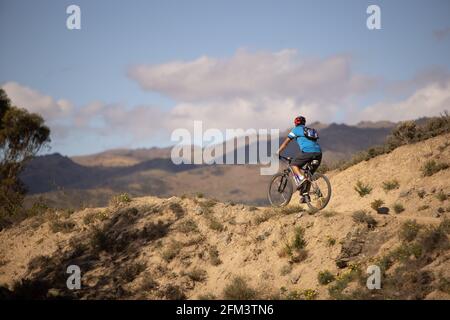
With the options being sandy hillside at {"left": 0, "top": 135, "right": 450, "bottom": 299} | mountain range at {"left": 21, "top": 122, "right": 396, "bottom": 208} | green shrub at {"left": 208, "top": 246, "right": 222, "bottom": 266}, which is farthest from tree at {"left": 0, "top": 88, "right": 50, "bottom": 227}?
mountain range at {"left": 21, "top": 122, "right": 396, "bottom": 208}

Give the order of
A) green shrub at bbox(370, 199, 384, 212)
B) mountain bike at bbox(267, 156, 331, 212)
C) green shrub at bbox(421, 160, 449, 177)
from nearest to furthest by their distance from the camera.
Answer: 1. mountain bike at bbox(267, 156, 331, 212)
2. green shrub at bbox(370, 199, 384, 212)
3. green shrub at bbox(421, 160, 449, 177)

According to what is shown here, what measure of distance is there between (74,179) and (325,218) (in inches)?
5566

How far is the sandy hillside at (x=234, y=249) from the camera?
38.6 feet

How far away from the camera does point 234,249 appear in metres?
14.9

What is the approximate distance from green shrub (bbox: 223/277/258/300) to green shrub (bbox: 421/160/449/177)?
1156cm

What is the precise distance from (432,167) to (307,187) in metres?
8.50

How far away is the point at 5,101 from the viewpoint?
4197 centimetres

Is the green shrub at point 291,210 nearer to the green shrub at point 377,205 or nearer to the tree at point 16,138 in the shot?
the green shrub at point 377,205

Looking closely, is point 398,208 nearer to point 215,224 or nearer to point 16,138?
point 215,224

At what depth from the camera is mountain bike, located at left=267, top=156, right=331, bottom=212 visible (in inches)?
583

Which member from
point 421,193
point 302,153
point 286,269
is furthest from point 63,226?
point 421,193

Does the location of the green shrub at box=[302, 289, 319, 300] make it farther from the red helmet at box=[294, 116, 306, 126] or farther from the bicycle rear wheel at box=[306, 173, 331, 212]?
the red helmet at box=[294, 116, 306, 126]
